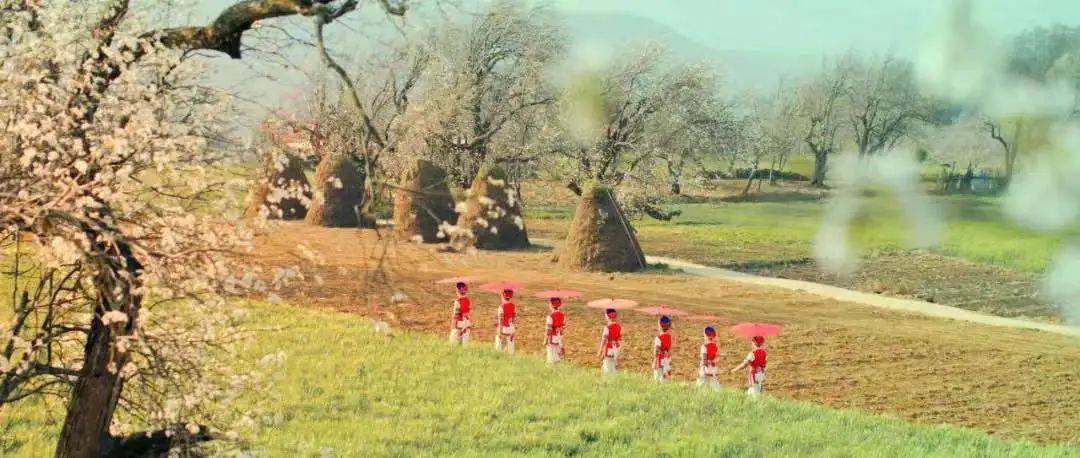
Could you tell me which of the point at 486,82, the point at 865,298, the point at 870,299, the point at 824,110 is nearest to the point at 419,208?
the point at 865,298

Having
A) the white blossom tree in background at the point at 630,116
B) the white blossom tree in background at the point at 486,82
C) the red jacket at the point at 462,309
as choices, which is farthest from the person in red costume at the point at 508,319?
the white blossom tree in background at the point at 486,82

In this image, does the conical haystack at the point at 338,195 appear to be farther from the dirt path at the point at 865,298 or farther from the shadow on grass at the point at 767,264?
the shadow on grass at the point at 767,264

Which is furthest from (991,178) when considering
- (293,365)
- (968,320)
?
(968,320)

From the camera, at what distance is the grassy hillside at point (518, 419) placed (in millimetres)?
10000

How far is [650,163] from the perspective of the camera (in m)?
39.5

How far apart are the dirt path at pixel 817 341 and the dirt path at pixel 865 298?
0.52 meters

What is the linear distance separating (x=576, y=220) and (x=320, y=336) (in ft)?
43.4

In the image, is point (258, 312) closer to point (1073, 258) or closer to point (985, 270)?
point (1073, 258)

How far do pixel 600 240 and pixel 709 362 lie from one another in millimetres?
14156

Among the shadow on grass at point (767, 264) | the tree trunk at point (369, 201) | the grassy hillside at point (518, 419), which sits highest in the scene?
the tree trunk at point (369, 201)

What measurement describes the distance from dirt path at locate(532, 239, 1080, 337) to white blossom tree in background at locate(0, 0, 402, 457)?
60.4 feet

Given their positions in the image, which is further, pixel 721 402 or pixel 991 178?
pixel 721 402

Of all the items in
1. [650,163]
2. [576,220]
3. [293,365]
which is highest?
[650,163]

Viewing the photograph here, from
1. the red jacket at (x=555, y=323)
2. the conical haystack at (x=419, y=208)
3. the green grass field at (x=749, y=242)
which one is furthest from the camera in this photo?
the green grass field at (x=749, y=242)
